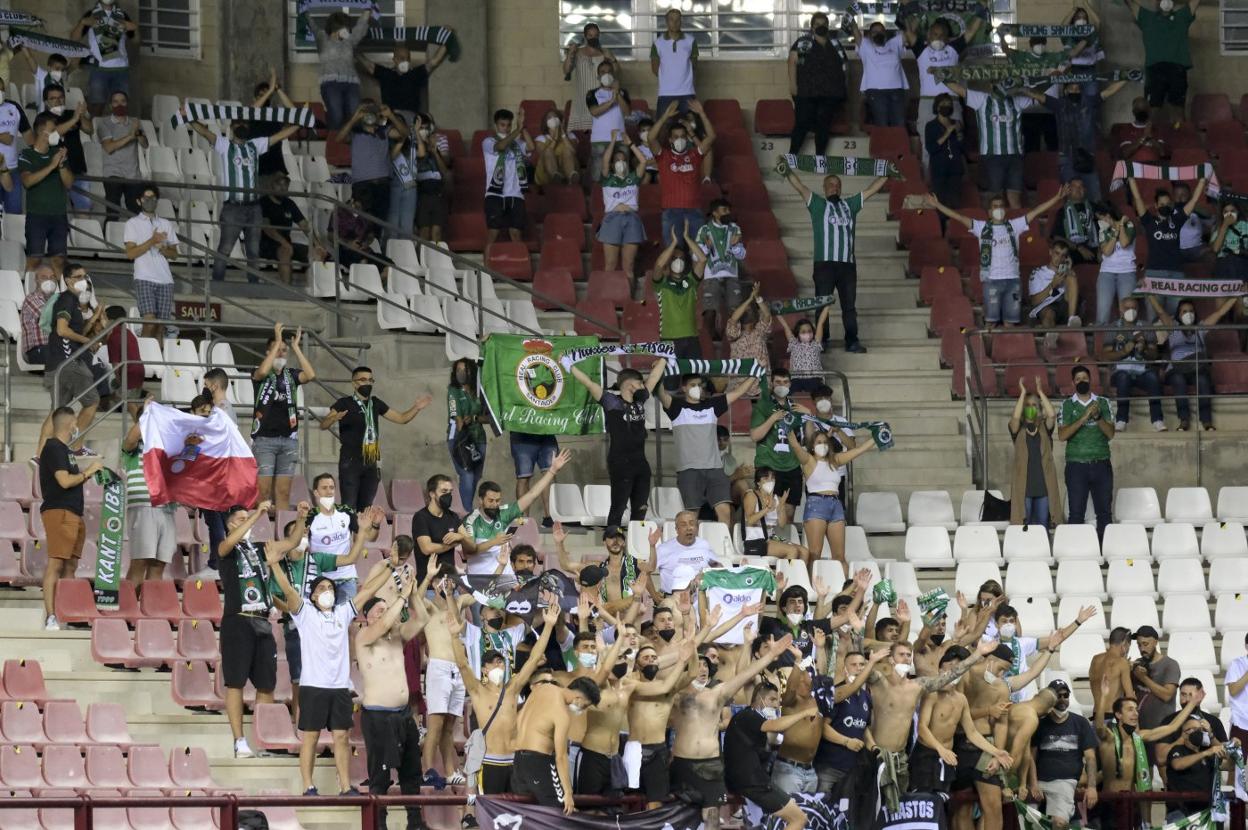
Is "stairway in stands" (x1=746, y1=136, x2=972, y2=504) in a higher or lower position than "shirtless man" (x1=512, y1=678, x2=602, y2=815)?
higher

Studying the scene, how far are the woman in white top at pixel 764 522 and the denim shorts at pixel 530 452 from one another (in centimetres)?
168

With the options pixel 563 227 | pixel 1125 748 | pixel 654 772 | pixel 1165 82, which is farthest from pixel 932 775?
pixel 1165 82

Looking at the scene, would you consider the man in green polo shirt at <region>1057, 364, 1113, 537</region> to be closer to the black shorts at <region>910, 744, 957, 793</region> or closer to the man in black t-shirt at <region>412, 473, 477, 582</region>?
the black shorts at <region>910, 744, 957, 793</region>

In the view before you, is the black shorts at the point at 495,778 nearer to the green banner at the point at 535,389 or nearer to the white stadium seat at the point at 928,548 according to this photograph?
the green banner at the point at 535,389

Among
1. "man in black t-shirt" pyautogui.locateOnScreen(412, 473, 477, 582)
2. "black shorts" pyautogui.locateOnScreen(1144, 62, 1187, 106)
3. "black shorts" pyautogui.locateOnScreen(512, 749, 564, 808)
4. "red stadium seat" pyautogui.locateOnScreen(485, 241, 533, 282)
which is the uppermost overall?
"black shorts" pyautogui.locateOnScreen(1144, 62, 1187, 106)

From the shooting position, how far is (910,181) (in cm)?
2697

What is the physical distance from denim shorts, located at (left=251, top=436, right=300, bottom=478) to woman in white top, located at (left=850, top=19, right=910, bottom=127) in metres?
9.71

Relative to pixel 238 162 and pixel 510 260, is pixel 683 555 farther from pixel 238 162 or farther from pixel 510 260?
pixel 238 162

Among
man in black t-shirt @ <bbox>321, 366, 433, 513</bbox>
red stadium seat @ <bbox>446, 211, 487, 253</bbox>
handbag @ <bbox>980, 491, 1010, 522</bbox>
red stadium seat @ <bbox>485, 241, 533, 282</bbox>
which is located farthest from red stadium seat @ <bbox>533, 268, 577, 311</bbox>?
handbag @ <bbox>980, 491, 1010, 522</bbox>

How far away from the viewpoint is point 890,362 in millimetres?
24547

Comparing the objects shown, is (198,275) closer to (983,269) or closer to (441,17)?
(441,17)

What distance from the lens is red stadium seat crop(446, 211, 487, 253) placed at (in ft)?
85.8

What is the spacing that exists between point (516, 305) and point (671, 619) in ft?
26.5

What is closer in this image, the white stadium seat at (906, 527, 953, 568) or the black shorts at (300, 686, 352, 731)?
the black shorts at (300, 686, 352, 731)
